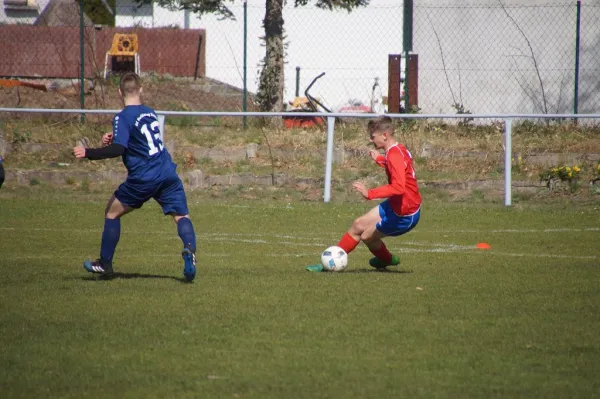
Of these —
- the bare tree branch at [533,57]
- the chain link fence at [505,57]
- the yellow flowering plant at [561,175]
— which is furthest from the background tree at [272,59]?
the yellow flowering plant at [561,175]

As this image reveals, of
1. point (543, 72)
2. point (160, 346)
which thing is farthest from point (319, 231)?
point (543, 72)

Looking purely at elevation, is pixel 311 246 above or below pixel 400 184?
→ below

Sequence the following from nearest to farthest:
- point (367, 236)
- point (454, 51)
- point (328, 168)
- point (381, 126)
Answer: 1. point (381, 126)
2. point (367, 236)
3. point (328, 168)
4. point (454, 51)

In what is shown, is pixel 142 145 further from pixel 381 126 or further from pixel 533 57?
pixel 533 57

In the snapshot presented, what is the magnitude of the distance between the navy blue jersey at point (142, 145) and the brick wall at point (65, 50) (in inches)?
736

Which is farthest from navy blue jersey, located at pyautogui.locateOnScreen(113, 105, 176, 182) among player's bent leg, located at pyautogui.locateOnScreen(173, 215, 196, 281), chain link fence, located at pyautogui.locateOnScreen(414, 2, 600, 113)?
chain link fence, located at pyautogui.locateOnScreen(414, 2, 600, 113)

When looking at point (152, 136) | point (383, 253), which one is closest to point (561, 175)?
point (383, 253)

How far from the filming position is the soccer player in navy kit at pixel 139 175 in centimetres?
775

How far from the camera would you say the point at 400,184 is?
26.9ft

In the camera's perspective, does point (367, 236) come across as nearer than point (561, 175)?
Yes

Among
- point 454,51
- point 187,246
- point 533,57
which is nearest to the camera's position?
point 187,246

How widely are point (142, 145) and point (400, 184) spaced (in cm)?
223

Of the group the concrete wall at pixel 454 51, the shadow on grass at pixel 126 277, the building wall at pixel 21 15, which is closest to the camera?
the shadow on grass at pixel 126 277

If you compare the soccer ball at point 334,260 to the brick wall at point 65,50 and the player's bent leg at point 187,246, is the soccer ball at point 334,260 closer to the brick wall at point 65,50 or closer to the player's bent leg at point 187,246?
the player's bent leg at point 187,246
